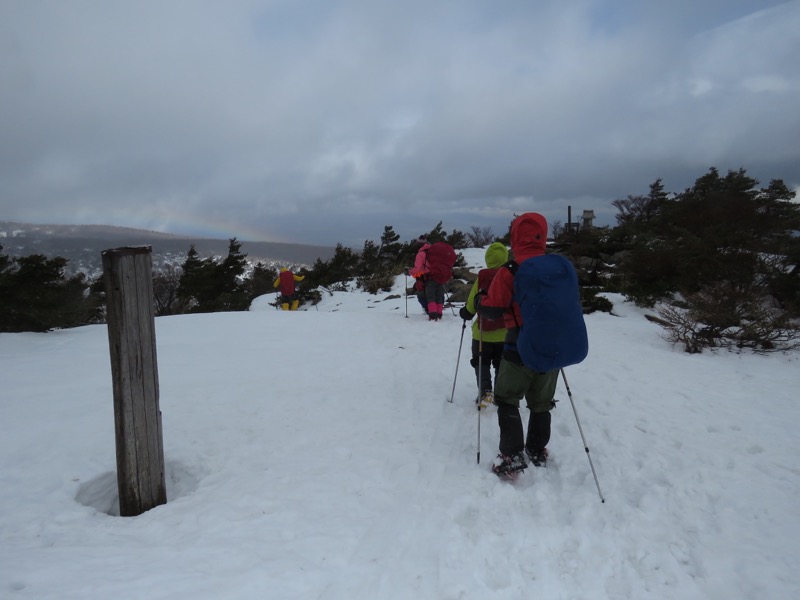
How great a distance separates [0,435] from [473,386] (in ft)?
17.2

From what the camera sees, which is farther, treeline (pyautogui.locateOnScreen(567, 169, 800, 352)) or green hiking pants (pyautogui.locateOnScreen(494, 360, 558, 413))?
treeline (pyautogui.locateOnScreen(567, 169, 800, 352))

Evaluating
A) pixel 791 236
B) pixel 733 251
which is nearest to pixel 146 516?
pixel 733 251

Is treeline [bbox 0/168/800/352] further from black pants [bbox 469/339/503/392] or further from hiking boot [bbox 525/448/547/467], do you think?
hiking boot [bbox 525/448/547/467]

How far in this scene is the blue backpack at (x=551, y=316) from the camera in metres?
3.05

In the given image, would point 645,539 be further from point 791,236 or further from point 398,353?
point 791,236

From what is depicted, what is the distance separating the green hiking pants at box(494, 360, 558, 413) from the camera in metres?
3.38

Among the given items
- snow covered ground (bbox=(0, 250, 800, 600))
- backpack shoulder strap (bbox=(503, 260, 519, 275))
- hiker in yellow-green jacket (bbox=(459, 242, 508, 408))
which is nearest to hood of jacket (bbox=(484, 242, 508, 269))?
hiker in yellow-green jacket (bbox=(459, 242, 508, 408))

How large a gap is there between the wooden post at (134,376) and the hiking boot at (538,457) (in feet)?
10.1

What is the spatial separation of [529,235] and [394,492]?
241 centimetres

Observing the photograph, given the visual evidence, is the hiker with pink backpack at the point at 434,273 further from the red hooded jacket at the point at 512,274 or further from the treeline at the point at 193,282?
the treeline at the point at 193,282

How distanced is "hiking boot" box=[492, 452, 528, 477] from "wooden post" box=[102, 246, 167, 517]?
2.73 m

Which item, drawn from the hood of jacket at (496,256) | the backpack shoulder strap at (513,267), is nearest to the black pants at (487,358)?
the hood of jacket at (496,256)

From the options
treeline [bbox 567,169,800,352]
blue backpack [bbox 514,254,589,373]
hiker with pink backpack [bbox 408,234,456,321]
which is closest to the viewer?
blue backpack [bbox 514,254,589,373]

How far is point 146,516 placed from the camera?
2852 millimetres
